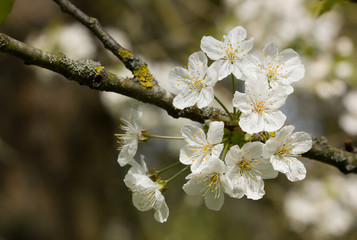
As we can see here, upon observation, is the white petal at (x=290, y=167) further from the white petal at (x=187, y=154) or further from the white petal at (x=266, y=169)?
the white petal at (x=187, y=154)

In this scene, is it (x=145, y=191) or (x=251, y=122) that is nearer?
(x=251, y=122)

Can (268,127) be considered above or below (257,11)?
below

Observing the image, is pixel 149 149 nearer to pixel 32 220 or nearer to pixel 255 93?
pixel 32 220

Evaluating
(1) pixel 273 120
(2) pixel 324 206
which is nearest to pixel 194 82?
(1) pixel 273 120

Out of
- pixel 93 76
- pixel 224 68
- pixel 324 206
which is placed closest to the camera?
pixel 93 76

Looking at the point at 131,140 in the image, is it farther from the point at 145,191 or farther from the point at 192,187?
the point at 192,187

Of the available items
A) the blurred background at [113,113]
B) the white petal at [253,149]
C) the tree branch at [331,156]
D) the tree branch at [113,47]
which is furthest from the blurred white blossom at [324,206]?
the tree branch at [113,47]

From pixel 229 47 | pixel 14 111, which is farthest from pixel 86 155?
pixel 229 47
